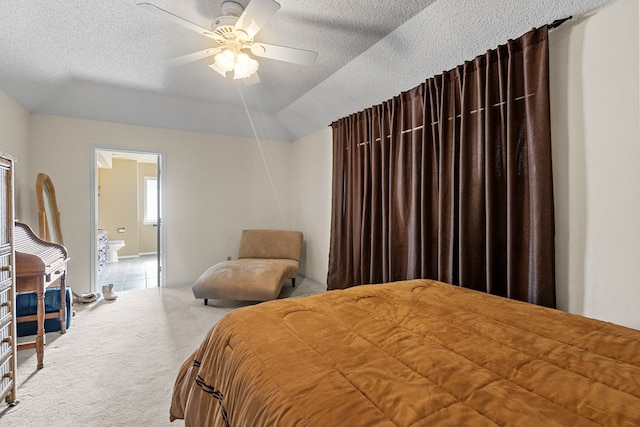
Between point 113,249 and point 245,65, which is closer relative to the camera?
point 245,65

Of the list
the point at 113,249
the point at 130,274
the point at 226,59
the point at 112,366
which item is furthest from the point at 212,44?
the point at 113,249

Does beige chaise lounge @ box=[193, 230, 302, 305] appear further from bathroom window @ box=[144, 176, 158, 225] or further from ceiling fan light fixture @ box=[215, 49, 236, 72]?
bathroom window @ box=[144, 176, 158, 225]

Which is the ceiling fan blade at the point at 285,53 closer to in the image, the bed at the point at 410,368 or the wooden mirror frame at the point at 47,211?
the bed at the point at 410,368

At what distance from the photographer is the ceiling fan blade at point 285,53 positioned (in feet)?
6.52

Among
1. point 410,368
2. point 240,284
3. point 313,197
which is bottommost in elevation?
point 240,284

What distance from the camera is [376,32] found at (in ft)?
7.64

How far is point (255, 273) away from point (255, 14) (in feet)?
8.39

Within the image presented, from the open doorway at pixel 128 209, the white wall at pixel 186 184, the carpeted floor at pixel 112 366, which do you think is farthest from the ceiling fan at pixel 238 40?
the open doorway at pixel 128 209

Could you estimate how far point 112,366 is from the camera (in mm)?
2158

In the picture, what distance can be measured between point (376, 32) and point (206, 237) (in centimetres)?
358

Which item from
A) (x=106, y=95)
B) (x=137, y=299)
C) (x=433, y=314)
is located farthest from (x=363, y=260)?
(x=106, y=95)

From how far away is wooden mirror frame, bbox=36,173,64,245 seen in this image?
3.27 meters

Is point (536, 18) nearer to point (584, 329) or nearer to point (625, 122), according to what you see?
point (625, 122)

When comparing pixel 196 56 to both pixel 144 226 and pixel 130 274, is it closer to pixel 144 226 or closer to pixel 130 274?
pixel 130 274
